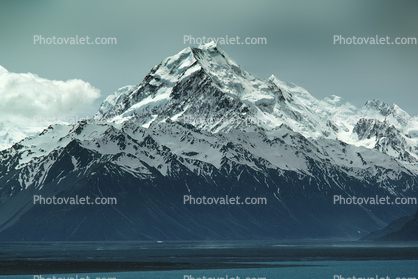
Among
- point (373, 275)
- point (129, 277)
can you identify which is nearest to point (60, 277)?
point (129, 277)

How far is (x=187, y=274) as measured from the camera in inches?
7539

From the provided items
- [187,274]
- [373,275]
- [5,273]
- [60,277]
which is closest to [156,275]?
[187,274]

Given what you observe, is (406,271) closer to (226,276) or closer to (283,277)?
(283,277)

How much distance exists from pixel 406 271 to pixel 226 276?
2006 inches

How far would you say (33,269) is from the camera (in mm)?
198125

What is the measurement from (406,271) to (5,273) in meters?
108

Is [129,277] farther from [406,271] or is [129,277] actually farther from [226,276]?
[406,271]

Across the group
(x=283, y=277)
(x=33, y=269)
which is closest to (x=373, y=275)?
(x=283, y=277)

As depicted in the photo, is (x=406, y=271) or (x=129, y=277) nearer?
(x=129, y=277)

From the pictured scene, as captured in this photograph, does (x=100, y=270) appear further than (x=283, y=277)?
Yes

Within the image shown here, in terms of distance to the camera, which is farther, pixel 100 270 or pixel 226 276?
pixel 100 270

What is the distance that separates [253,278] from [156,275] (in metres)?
26.1

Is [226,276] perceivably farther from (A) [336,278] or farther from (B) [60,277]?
(B) [60,277]

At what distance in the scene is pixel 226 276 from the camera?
186 m
